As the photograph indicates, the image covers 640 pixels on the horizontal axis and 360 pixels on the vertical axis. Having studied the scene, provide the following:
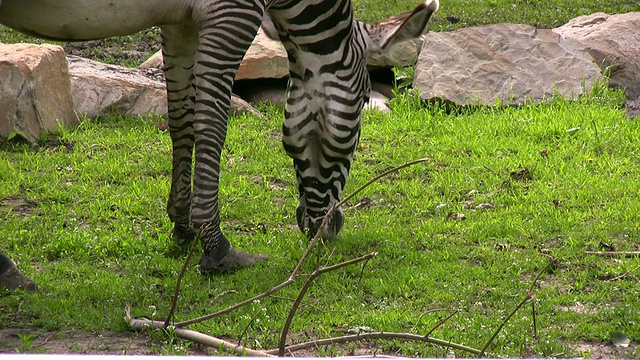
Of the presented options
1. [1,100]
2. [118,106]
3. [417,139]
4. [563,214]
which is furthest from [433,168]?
[1,100]

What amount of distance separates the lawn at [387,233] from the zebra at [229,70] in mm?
445

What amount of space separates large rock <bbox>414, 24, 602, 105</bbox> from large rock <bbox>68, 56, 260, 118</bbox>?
2.24 m

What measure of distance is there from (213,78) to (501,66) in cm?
559

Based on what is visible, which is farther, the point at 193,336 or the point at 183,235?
the point at 183,235

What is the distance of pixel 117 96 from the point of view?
9.86m

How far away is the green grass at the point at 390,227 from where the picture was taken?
5.42m

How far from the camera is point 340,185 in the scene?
6.75 metres

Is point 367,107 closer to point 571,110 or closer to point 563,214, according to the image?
point 571,110

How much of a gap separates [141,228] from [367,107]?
12.4ft

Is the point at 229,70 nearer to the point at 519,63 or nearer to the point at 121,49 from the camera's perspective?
the point at 519,63

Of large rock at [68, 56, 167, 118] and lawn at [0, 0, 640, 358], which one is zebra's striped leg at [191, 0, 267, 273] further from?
large rock at [68, 56, 167, 118]

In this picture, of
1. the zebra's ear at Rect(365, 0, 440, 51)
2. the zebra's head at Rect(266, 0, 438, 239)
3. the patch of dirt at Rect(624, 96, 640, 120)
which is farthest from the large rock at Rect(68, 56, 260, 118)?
the patch of dirt at Rect(624, 96, 640, 120)

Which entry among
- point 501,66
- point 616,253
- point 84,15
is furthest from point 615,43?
point 84,15

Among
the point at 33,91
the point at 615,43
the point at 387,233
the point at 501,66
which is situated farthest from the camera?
Result: the point at 615,43
